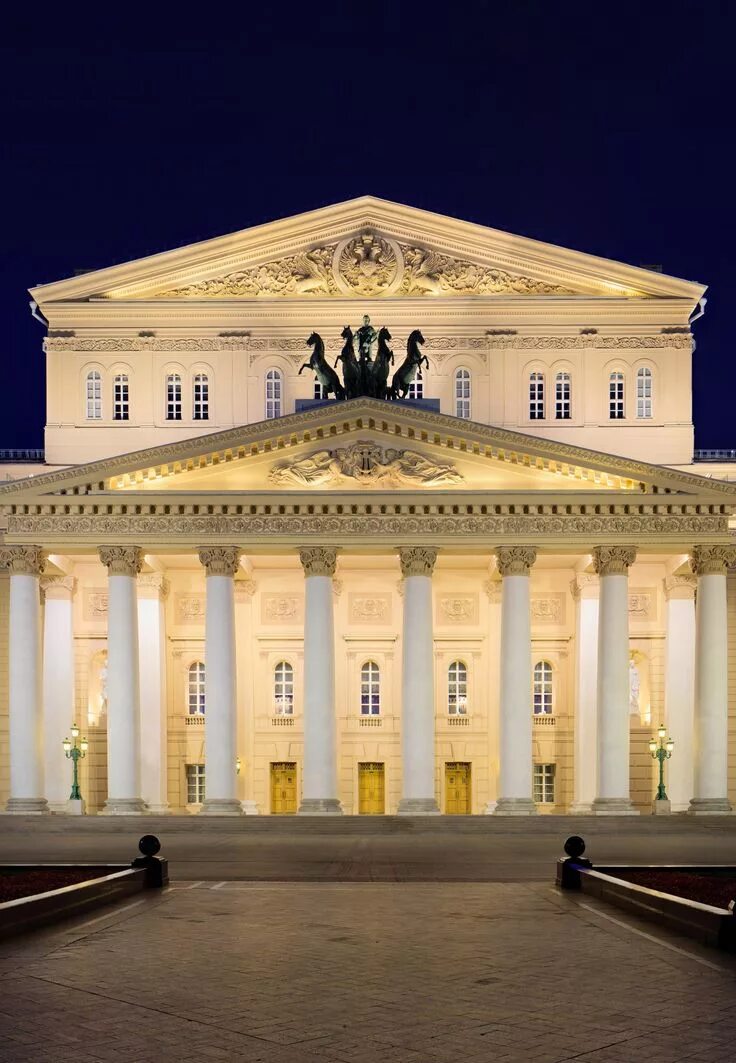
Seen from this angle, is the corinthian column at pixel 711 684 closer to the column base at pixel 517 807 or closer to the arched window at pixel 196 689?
the column base at pixel 517 807

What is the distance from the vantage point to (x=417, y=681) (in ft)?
161

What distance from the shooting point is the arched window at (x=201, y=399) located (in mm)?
58719

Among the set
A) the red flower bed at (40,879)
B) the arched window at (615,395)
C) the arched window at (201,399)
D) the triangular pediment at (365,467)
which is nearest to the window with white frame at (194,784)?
the triangular pediment at (365,467)

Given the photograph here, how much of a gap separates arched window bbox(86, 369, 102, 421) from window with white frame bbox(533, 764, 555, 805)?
23.6 metres

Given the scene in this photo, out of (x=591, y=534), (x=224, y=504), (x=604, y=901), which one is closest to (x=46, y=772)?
(x=224, y=504)

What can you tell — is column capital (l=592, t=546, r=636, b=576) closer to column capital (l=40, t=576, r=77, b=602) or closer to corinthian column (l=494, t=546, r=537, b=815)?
corinthian column (l=494, t=546, r=537, b=815)

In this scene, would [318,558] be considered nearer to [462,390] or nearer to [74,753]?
[74,753]

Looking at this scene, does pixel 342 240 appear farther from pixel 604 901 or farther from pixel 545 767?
pixel 604 901

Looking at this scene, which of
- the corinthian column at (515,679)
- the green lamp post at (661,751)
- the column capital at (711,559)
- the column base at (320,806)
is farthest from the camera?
the green lamp post at (661,751)

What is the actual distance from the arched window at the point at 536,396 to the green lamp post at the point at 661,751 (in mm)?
13967

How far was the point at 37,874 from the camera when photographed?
23562 millimetres

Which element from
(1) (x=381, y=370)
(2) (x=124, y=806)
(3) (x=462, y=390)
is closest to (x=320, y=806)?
(2) (x=124, y=806)

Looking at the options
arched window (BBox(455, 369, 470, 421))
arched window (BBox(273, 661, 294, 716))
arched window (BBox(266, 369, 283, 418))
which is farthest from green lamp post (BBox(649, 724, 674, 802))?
arched window (BBox(266, 369, 283, 418))

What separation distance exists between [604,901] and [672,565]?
34150mm
